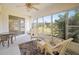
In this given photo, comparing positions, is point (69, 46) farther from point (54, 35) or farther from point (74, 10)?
point (74, 10)

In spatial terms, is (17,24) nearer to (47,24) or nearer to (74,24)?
(47,24)

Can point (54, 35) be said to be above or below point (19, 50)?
above

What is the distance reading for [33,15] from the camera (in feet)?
8.29

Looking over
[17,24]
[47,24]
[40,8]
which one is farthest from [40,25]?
[17,24]

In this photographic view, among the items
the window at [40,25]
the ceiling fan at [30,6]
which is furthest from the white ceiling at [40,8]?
the window at [40,25]

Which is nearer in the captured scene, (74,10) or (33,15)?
(74,10)

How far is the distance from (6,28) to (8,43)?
30 cm

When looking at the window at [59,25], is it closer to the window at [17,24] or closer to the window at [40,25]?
the window at [40,25]

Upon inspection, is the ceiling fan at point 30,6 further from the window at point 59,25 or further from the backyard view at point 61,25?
the window at point 59,25

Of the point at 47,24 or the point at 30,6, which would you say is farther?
the point at 47,24

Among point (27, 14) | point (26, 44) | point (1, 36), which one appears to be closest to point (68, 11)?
point (27, 14)

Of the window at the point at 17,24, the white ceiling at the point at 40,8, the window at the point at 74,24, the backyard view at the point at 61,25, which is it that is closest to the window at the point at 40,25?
the backyard view at the point at 61,25

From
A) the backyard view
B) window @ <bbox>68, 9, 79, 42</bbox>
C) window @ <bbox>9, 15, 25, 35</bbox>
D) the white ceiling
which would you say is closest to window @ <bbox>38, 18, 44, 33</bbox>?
the backyard view

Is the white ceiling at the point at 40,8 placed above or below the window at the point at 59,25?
above
